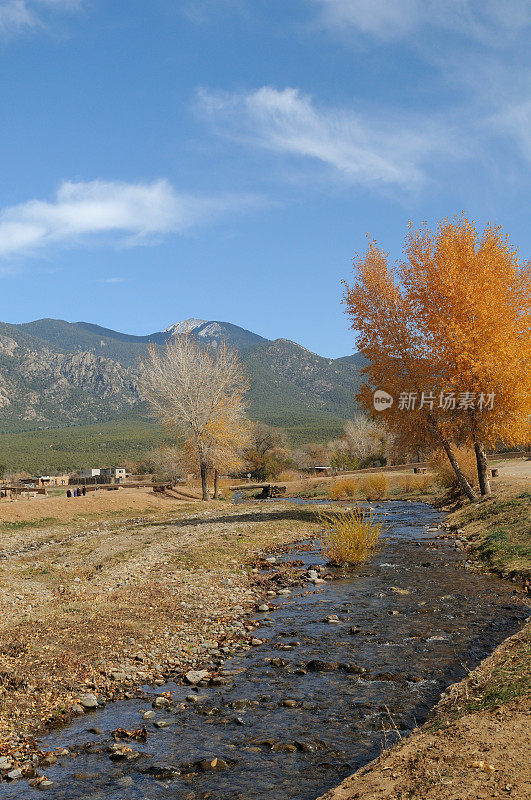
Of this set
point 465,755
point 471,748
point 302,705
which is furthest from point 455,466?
point 465,755

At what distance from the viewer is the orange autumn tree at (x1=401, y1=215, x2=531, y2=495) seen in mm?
26234

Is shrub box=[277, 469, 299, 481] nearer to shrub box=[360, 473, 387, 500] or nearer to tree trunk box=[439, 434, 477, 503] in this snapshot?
shrub box=[360, 473, 387, 500]

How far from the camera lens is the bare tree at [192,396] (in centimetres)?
4834

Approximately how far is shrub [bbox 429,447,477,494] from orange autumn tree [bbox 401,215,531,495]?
20.5 ft

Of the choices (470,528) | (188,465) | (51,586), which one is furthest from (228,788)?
(188,465)

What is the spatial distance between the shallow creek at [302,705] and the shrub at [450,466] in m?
20.4

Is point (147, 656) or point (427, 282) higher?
point (427, 282)

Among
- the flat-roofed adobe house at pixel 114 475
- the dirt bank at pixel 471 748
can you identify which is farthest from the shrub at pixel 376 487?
the dirt bank at pixel 471 748

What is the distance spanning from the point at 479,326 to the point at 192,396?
26.9m

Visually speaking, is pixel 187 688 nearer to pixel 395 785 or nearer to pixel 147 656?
pixel 147 656

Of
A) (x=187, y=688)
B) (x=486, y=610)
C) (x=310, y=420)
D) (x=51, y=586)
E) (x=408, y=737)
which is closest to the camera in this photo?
(x=408, y=737)

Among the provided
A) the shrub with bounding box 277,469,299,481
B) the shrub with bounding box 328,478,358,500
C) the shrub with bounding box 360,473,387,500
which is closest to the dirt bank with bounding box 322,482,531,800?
the shrub with bounding box 360,473,387,500

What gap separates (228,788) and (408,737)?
85.4 inches

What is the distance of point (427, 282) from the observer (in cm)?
2816
